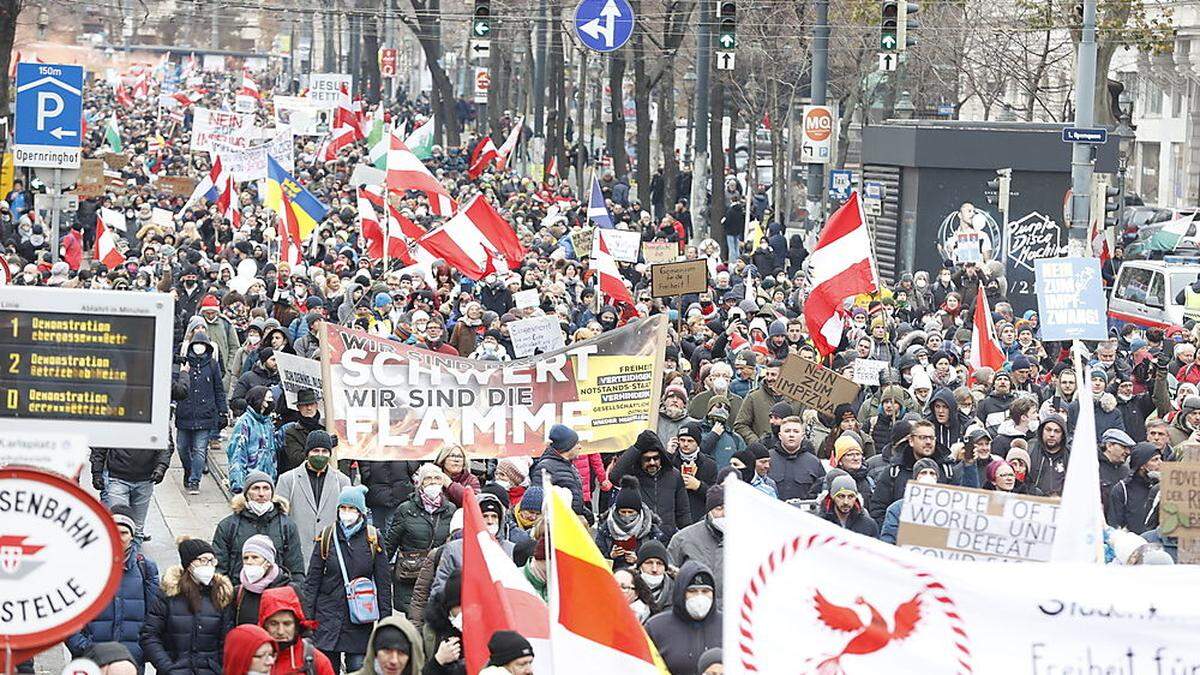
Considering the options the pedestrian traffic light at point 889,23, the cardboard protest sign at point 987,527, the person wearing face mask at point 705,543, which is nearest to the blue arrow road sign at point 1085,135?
the pedestrian traffic light at point 889,23

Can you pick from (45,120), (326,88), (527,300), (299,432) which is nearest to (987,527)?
(299,432)

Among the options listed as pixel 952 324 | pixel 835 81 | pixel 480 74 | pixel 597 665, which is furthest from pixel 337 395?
pixel 480 74

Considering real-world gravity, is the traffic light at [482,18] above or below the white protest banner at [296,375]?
above

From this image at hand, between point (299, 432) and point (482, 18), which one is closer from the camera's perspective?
point (299, 432)

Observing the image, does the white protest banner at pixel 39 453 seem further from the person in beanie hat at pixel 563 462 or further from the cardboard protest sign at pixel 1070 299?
the cardboard protest sign at pixel 1070 299

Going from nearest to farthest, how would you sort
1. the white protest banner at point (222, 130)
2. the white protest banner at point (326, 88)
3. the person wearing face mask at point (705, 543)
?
the person wearing face mask at point (705, 543) < the white protest banner at point (222, 130) < the white protest banner at point (326, 88)

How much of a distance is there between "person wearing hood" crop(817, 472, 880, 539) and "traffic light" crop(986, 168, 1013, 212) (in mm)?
20914

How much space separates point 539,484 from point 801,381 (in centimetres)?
371

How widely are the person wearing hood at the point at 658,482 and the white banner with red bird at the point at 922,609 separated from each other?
6.17 metres

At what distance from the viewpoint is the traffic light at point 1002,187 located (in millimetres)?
32094

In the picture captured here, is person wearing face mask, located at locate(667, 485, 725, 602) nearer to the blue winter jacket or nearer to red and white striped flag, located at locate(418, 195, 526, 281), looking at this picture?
the blue winter jacket

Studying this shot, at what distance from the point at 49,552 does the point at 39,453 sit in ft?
1.90

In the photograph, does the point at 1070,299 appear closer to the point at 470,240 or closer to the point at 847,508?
the point at 847,508

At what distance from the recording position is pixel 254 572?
32.7ft
